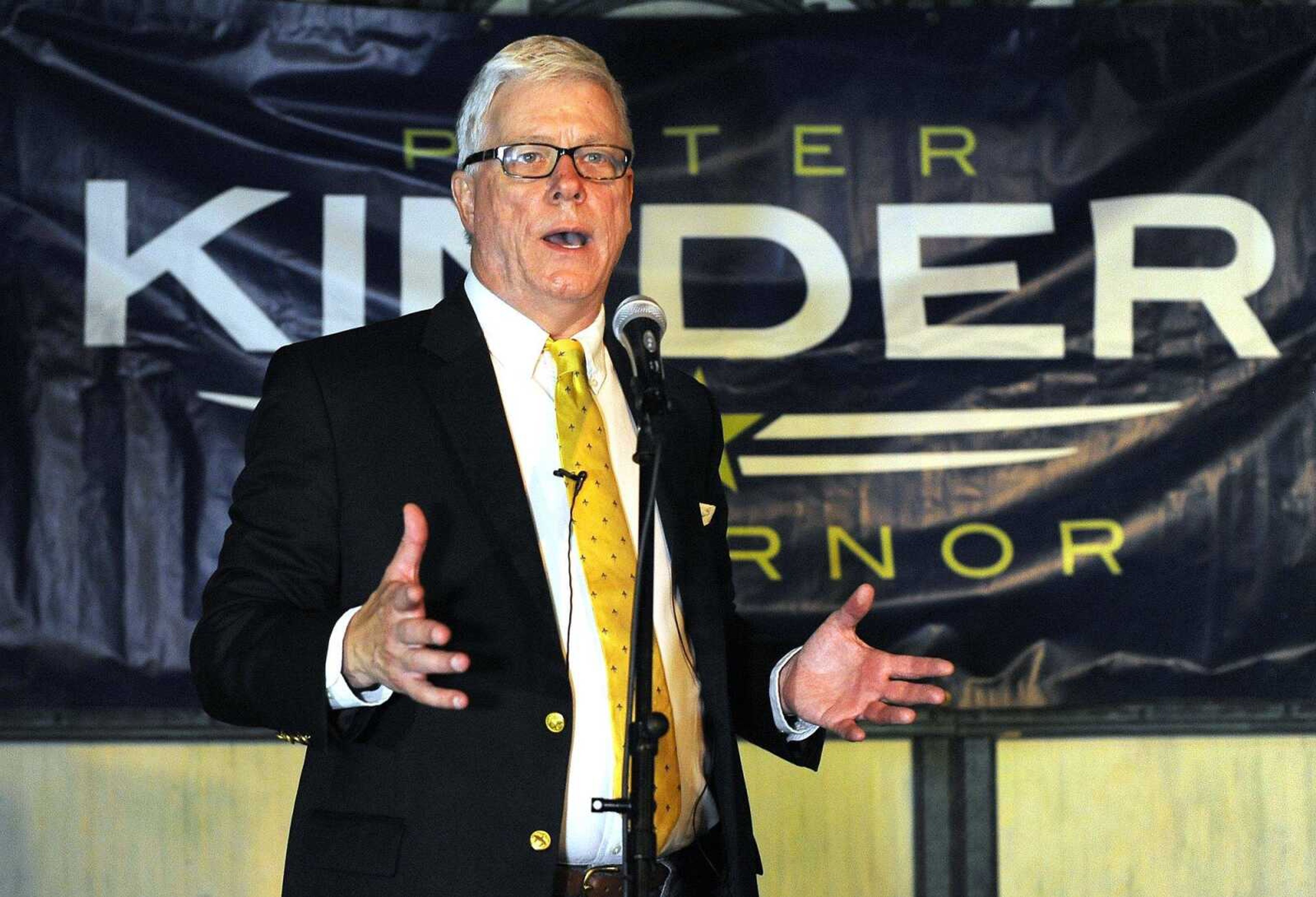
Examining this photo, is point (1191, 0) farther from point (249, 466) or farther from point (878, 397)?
point (249, 466)

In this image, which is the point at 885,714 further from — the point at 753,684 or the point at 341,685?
the point at 341,685

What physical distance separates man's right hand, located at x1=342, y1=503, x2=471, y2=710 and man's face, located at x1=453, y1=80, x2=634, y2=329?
22.1 inches

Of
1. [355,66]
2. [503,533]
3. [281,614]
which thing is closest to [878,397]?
[355,66]

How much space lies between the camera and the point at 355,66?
3.53 metres

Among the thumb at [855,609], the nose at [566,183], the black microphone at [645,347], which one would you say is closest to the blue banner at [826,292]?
the nose at [566,183]

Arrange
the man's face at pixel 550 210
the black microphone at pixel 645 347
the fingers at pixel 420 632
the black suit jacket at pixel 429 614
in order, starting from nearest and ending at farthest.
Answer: the fingers at pixel 420 632
the black microphone at pixel 645 347
the black suit jacket at pixel 429 614
the man's face at pixel 550 210

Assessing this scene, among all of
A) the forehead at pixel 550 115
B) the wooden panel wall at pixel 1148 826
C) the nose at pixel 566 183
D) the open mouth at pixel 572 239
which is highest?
the forehead at pixel 550 115

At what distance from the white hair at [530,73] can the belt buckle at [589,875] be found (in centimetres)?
100

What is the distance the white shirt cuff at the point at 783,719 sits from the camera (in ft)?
6.89

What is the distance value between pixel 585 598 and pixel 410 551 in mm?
406

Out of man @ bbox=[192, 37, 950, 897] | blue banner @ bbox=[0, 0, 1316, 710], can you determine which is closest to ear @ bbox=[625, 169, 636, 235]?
man @ bbox=[192, 37, 950, 897]

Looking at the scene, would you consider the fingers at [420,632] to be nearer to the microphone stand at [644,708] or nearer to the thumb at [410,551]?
the thumb at [410,551]

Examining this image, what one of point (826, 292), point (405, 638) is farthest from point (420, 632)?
point (826, 292)

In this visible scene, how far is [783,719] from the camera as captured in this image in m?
2.11
